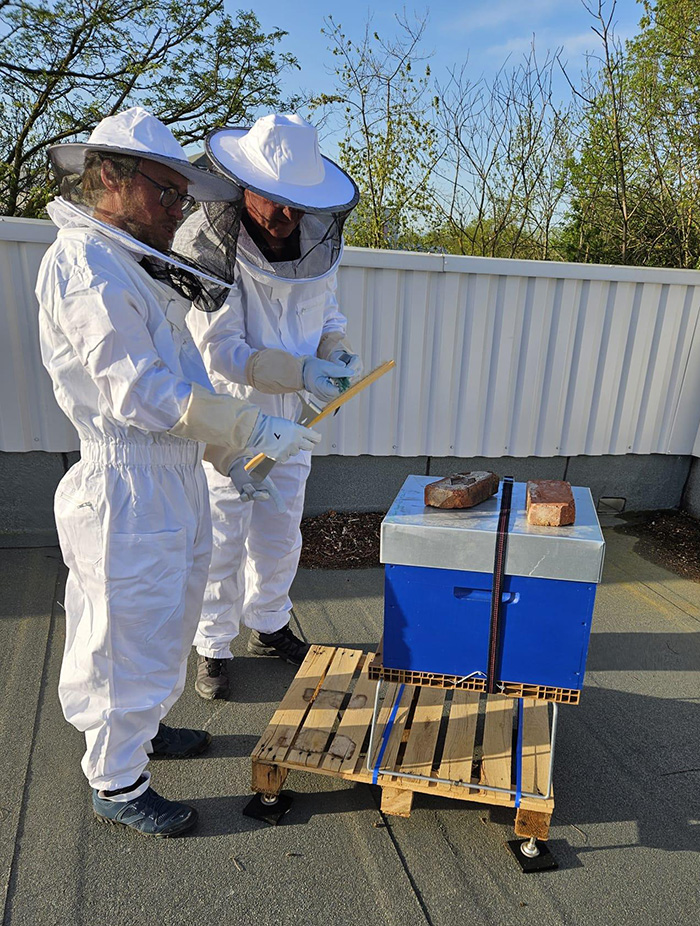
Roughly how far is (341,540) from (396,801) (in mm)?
2482

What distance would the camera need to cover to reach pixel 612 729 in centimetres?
266

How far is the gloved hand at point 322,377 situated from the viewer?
2.41 metres

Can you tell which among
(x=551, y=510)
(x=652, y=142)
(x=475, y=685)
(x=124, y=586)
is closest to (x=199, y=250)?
(x=124, y=586)

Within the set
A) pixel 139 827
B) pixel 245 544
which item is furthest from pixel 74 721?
pixel 245 544

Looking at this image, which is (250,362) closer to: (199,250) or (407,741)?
(199,250)

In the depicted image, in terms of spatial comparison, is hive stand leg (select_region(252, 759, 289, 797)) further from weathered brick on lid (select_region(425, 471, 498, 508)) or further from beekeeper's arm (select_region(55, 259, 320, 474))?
beekeeper's arm (select_region(55, 259, 320, 474))

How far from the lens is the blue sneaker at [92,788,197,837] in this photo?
2.02 metres

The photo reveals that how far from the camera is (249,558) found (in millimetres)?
2928

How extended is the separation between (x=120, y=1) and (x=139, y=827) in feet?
33.1

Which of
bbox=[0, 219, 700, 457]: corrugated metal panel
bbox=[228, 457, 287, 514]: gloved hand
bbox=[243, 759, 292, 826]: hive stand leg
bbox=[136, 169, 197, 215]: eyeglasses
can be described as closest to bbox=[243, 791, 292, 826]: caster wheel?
bbox=[243, 759, 292, 826]: hive stand leg

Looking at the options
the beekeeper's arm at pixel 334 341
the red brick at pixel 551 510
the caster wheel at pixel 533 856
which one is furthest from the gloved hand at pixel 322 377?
the caster wheel at pixel 533 856

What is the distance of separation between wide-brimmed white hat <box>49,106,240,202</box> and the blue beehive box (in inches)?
45.2

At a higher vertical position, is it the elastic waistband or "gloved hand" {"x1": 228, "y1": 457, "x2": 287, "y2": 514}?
the elastic waistband

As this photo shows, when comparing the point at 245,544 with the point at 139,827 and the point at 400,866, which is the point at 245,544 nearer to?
the point at 139,827
